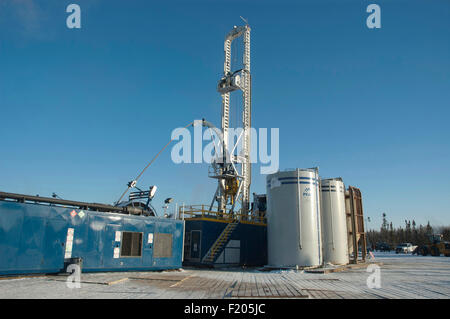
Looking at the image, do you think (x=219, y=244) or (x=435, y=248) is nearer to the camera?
(x=219, y=244)

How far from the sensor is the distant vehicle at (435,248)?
42281mm

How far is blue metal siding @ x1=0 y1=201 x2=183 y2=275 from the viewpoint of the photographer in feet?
42.6

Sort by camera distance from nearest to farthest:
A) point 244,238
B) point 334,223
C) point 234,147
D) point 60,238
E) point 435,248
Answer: point 60,238
point 334,223
point 244,238
point 234,147
point 435,248

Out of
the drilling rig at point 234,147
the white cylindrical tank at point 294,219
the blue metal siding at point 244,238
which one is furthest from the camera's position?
the drilling rig at point 234,147

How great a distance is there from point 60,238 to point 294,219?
1391cm

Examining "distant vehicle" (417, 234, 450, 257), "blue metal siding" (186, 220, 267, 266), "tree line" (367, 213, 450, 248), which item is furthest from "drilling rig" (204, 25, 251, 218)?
"tree line" (367, 213, 450, 248)

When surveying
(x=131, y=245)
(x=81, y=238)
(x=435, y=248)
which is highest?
(x=81, y=238)

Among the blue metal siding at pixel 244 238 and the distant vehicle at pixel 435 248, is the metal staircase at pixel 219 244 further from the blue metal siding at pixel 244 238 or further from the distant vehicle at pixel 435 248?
the distant vehicle at pixel 435 248

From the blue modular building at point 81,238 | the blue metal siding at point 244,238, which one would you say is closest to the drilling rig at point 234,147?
the blue metal siding at point 244,238

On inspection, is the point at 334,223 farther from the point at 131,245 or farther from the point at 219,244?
the point at 131,245

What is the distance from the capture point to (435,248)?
→ 43688 mm

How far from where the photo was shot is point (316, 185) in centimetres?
2252

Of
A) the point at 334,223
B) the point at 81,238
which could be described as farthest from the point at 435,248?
the point at 81,238
